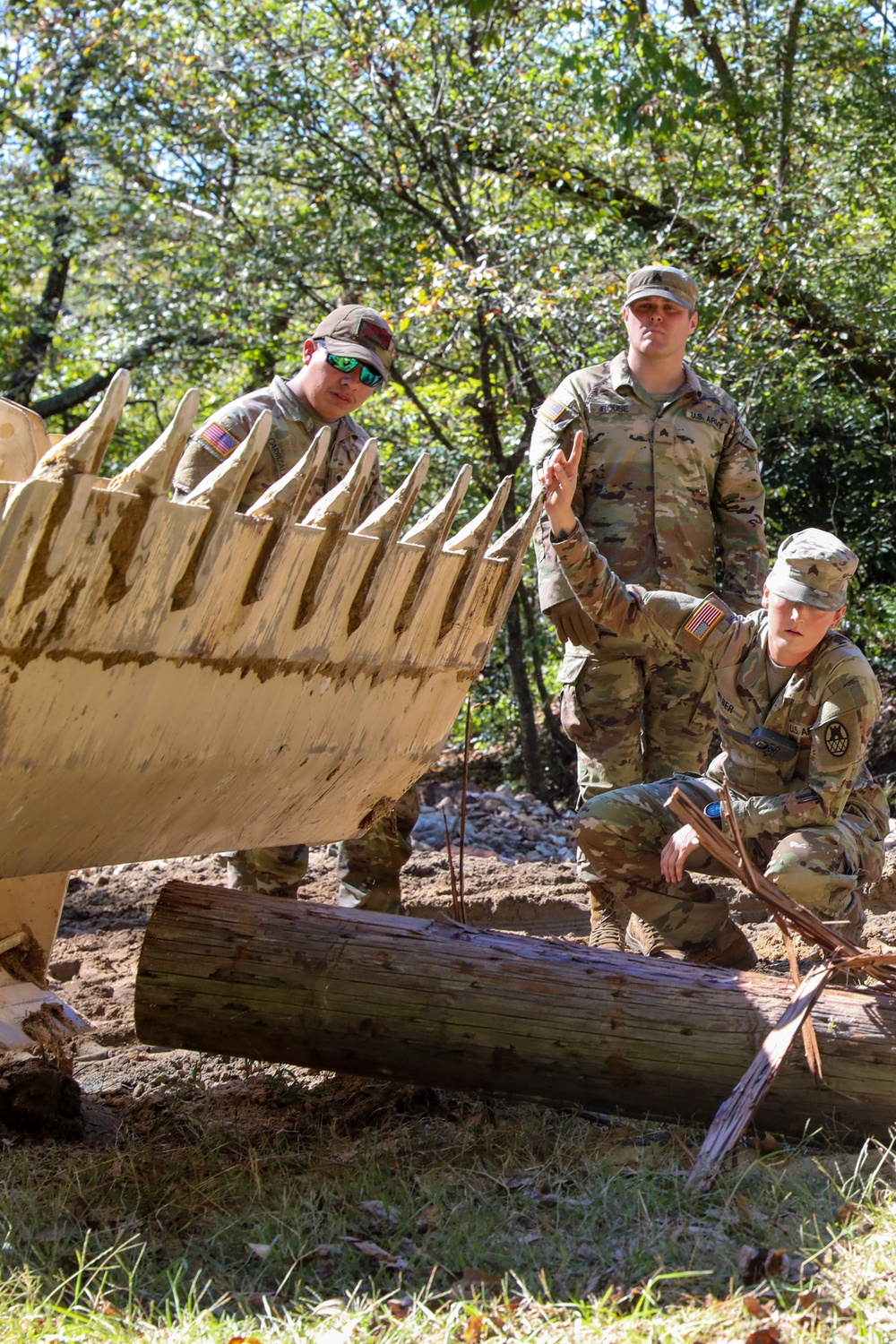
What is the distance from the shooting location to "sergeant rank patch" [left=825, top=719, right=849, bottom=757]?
139 inches

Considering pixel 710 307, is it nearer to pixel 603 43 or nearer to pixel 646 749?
pixel 603 43

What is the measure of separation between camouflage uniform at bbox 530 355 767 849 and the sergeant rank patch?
0.83 m

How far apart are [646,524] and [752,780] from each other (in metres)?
1.04

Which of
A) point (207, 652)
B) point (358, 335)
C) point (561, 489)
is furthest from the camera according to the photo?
point (358, 335)

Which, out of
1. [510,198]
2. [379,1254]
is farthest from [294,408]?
[510,198]

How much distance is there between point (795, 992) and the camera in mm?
2814

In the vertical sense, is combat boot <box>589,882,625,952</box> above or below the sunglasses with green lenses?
below

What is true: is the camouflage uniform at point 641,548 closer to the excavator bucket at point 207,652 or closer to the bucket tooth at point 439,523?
the excavator bucket at point 207,652

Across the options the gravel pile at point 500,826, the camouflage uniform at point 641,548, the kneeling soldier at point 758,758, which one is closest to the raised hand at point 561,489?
the kneeling soldier at point 758,758

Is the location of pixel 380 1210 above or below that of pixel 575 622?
below

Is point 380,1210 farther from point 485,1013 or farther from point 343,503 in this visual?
point 343,503

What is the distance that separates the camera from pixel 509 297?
7.14 meters

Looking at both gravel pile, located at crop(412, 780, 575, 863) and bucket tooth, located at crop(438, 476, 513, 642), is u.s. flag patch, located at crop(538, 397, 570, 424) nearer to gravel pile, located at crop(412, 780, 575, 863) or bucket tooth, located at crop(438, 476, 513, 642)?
bucket tooth, located at crop(438, 476, 513, 642)

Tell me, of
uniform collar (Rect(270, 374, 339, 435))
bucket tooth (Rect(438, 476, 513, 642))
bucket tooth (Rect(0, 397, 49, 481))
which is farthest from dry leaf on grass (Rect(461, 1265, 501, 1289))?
uniform collar (Rect(270, 374, 339, 435))
